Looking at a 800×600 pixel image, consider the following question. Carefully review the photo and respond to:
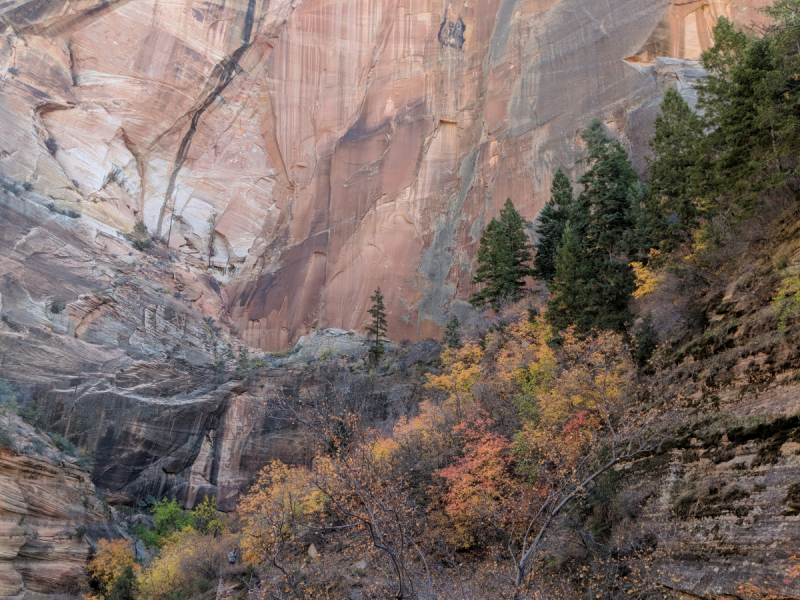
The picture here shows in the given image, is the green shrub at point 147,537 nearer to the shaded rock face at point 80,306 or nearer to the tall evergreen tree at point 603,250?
the shaded rock face at point 80,306

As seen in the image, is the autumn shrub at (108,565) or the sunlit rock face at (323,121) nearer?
the autumn shrub at (108,565)

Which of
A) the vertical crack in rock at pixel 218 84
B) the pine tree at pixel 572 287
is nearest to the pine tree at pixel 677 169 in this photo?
the pine tree at pixel 572 287

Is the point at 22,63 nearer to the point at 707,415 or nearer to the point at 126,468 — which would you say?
the point at 126,468

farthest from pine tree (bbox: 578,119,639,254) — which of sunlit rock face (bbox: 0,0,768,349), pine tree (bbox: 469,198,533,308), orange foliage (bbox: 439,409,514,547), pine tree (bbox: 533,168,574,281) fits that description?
orange foliage (bbox: 439,409,514,547)

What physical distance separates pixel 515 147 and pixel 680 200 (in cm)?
2476

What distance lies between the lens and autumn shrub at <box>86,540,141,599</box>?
3089 centimetres

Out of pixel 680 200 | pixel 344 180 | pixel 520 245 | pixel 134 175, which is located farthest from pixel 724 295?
pixel 134 175

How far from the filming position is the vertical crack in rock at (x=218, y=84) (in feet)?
233

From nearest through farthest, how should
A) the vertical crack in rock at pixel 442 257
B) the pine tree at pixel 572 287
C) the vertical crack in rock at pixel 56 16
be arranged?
the pine tree at pixel 572 287 → the vertical crack in rock at pixel 442 257 → the vertical crack in rock at pixel 56 16

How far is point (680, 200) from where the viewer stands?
22797 mm

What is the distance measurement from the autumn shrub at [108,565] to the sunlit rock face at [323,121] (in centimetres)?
2675

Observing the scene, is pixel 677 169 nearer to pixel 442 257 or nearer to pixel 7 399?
pixel 442 257

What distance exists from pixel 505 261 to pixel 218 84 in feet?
172

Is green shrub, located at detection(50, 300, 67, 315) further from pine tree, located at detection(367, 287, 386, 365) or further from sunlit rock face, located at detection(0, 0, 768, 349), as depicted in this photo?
pine tree, located at detection(367, 287, 386, 365)
